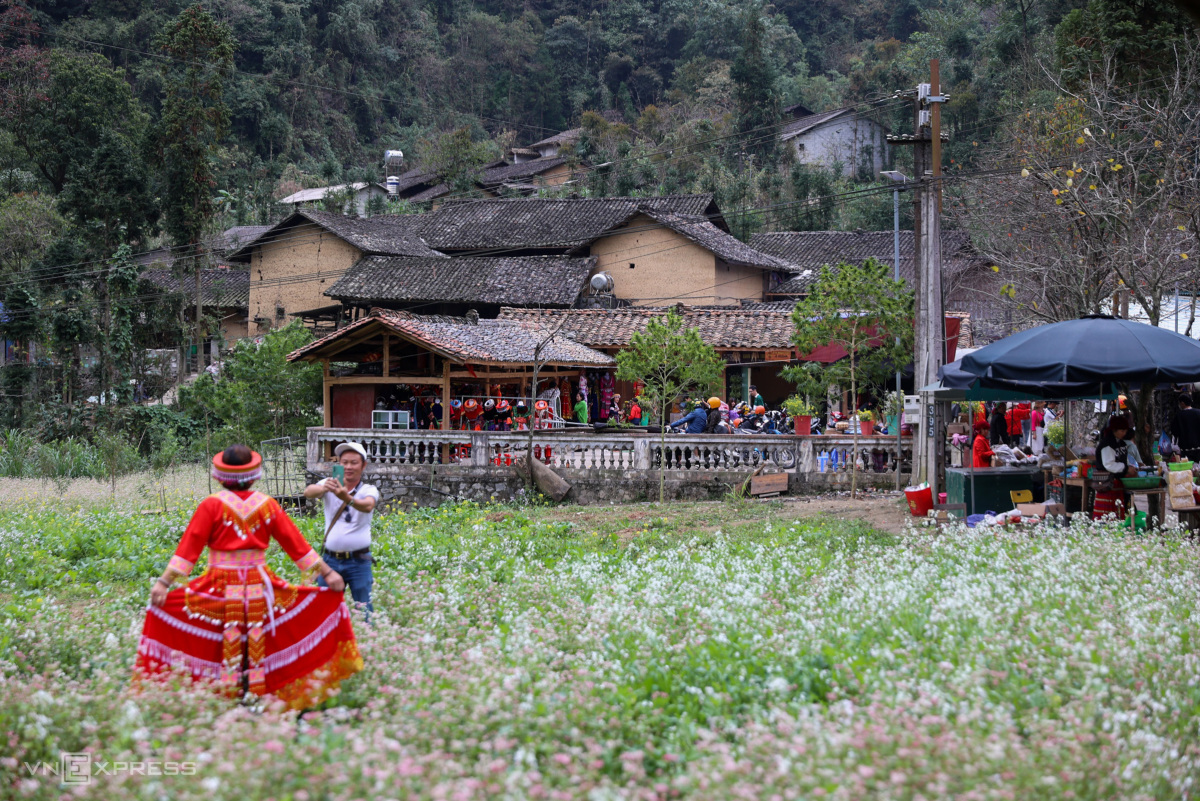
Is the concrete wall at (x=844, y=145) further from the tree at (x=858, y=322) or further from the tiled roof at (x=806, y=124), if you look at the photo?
the tree at (x=858, y=322)

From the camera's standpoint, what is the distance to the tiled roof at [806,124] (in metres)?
51.2

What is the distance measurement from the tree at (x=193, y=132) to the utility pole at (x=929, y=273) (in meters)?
23.4

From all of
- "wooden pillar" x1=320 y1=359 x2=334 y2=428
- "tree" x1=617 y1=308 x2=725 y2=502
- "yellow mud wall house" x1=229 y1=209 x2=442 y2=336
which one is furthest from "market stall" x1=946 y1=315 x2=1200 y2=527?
"yellow mud wall house" x1=229 y1=209 x2=442 y2=336

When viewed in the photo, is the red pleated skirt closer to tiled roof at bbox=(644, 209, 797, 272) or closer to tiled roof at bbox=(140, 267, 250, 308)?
tiled roof at bbox=(644, 209, 797, 272)

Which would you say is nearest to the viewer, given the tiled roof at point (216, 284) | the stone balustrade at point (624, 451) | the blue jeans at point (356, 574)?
the blue jeans at point (356, 574)

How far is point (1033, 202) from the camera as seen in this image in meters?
18.3

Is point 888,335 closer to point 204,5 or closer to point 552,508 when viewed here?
point 552,508

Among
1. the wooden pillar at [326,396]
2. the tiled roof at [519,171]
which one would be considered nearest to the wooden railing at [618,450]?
the wooden pillar at [326,396]

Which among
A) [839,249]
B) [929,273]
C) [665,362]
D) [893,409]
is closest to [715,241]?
[839,249]

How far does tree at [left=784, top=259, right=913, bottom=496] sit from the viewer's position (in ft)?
50.1

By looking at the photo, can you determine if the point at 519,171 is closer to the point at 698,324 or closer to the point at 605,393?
the point at 698,324

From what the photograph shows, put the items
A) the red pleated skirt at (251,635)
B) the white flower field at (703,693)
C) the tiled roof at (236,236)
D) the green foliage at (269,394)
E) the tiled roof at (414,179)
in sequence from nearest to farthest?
the white flower field at (703,693) → the red pleated skirt at (251,635) → the green foliage at (269,394) → the tiled roof at (236,236) → the tiled roof at (414,179)

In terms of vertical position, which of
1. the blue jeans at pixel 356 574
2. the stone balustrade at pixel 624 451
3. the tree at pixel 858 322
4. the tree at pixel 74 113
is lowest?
the blue jeans at pixel 356 574

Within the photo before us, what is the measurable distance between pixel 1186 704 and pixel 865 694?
140 centimetres
